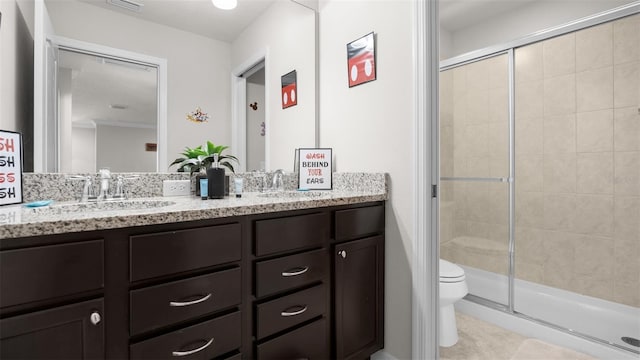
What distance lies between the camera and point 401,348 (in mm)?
1551

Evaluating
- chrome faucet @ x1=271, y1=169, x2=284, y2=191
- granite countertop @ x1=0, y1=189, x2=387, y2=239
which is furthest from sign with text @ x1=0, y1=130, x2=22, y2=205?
chrome faucet @ x1=271, y1=169, x2=284, y2=191

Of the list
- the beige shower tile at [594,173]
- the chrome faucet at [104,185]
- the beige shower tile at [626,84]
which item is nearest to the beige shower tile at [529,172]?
the beige shower tile at [594,173]

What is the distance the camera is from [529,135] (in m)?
2.66

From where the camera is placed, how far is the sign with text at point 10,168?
1.05 meters

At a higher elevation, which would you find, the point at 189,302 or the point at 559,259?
the point at 189,302

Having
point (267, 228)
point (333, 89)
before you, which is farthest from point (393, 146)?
point (267, 228)

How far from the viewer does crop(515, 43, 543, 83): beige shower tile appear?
2543 mm

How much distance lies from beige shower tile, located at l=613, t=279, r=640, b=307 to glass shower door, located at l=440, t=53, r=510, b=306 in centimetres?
67

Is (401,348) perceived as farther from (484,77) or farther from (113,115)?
(484,77)

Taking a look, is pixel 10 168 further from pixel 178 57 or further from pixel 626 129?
pixel 626 129

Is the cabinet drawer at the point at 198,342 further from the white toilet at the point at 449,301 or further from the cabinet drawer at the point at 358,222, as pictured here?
the white toilet at the point at 449,301

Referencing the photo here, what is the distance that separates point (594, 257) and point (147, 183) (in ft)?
10.1

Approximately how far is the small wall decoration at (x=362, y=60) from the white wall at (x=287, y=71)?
323mm


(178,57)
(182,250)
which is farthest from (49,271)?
(178,57)
